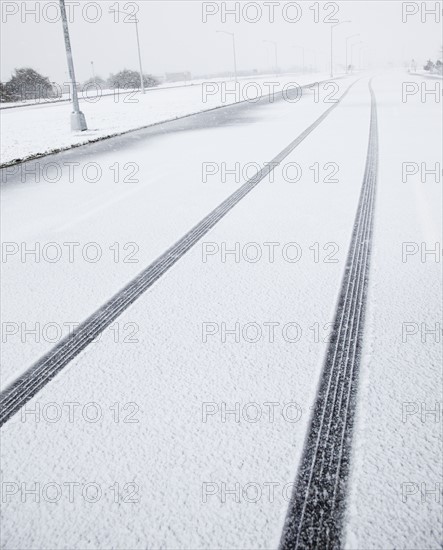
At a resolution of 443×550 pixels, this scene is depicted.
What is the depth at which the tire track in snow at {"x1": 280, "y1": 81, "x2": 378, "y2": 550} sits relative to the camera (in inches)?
64.4

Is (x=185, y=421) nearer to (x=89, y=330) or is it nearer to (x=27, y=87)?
(x=89, y=330)

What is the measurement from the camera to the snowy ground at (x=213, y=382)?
1.72m

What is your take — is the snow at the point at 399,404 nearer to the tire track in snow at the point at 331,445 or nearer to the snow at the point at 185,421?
the tire track in snow at the point at 331,445

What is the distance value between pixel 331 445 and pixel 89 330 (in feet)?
5.76

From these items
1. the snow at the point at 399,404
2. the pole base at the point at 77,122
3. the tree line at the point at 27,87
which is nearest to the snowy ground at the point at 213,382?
the snow at the point at 399,404

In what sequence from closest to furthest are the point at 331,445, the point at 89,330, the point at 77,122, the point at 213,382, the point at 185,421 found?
1. the point at 331,445
2. the point at 185,421
3. the point at 213,382
4. the point at 89,330
5. the point at 77,122

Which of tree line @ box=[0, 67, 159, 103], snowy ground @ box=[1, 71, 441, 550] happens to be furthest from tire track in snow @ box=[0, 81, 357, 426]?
tree line @ box=[0, 67, 159, 103]

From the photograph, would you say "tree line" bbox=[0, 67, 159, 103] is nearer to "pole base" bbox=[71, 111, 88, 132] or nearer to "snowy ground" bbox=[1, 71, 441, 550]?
"pole base" bbox=[71, 111, 88, 132]

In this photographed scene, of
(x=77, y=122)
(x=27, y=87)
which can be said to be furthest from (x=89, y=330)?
(x=27, y=87)

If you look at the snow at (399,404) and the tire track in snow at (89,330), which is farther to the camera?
the tire track in snow at (89,330)

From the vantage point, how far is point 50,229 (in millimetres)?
5262

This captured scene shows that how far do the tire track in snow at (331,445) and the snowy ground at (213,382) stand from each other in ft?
0.15

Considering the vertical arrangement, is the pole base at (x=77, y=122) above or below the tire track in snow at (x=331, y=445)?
above

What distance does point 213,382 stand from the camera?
8.04 feet
